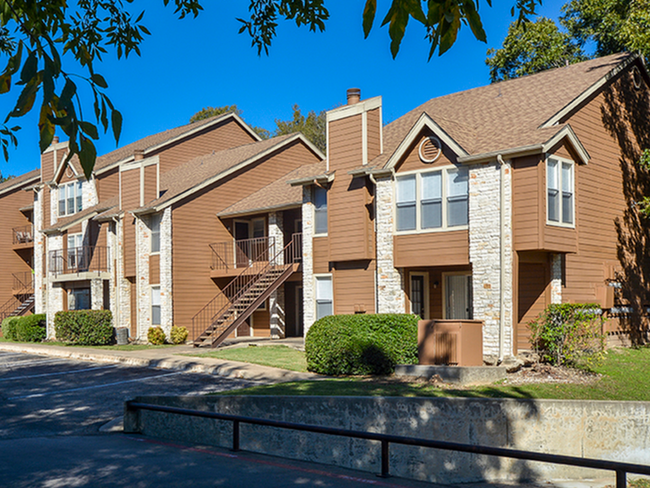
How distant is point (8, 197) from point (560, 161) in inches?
1455

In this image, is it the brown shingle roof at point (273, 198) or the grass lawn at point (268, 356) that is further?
the brown shingle roof at point (273, 198)

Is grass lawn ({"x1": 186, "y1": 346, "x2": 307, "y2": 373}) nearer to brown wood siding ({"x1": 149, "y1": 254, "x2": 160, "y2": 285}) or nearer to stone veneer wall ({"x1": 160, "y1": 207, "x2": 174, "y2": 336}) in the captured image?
stone veneer wall ({"x1": 160, "y1": 207, "x2": 174, "y2": 336})

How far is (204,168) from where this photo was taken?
33312 millimetres

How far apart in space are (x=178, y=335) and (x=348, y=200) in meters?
10.2

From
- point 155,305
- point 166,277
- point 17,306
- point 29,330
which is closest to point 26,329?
point 29,330

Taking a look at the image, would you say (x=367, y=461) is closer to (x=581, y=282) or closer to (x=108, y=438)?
(x=108, y=438)

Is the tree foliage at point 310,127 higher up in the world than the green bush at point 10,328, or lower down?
higher up

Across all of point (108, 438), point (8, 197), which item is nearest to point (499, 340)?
point (108, 438)

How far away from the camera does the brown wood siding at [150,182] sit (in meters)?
29.9

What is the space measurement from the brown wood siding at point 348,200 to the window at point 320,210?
82cm

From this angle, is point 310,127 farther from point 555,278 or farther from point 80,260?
point 555,278

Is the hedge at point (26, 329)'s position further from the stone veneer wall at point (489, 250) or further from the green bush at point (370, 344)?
the stone veneer wall at point (489, 250)

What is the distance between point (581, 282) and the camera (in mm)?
20281

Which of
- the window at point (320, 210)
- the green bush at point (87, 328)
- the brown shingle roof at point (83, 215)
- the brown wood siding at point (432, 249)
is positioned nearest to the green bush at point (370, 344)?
the brown wood siding at point (432, 249)
